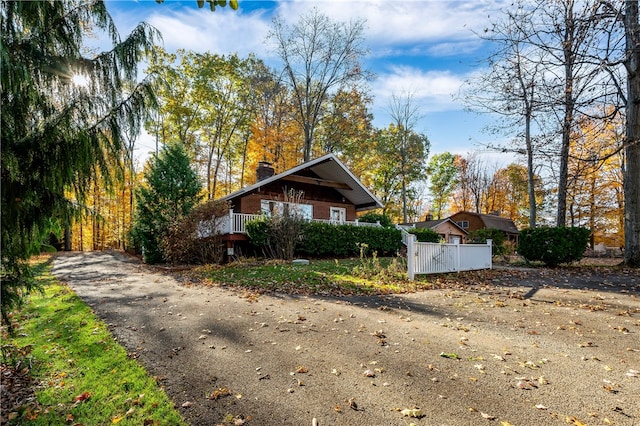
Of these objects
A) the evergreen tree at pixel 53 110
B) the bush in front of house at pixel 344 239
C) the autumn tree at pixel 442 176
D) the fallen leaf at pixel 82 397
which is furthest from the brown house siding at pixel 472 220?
the fallen leaf at pixel 82 397

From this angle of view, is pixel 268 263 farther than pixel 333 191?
No

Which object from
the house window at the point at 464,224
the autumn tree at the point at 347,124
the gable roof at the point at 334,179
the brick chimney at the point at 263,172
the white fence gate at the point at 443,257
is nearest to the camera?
the white fence gate at the point at 443,257

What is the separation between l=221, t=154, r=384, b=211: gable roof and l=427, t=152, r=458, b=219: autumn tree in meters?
21.1

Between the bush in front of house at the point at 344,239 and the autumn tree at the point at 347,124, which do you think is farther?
the autumn tree at the point at 347,124

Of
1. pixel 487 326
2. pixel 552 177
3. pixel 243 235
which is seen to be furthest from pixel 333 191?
pixel 487 326

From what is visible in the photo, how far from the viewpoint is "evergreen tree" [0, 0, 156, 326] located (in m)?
3.04

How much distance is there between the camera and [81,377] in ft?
12.4

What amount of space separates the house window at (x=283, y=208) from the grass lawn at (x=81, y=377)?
28.2ft

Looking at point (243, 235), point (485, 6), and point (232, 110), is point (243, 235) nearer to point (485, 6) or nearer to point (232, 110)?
point (485, 6)

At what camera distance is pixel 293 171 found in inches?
722

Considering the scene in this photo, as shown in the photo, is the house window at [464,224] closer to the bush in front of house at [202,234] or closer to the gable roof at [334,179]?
the gable roof at [334,179]

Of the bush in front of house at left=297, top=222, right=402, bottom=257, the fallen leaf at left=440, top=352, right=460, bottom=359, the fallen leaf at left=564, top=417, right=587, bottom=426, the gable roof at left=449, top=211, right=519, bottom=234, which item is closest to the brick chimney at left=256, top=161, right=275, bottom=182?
the bush in front of house at left=297, top=222, right=402, bottom=257

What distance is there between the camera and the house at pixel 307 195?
16.6 m

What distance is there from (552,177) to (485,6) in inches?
399
